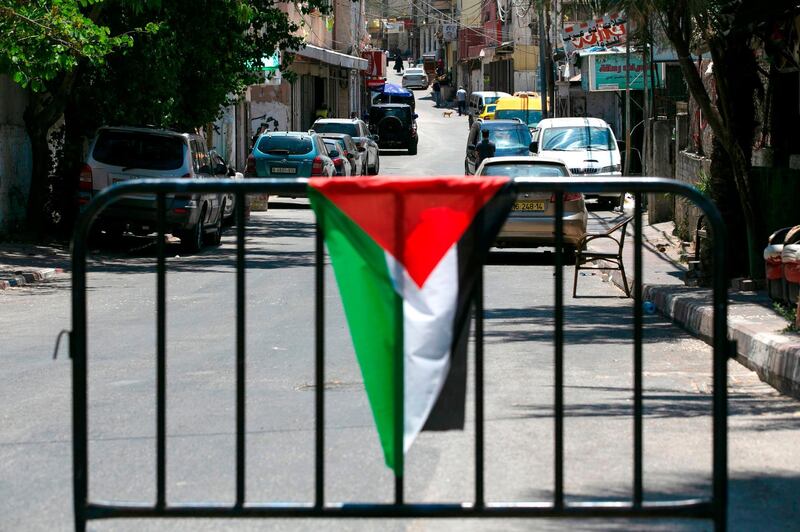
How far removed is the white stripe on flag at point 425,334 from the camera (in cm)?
438

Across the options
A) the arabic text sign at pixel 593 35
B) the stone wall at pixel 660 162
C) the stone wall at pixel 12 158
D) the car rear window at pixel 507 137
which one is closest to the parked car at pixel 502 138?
the car rear window at pixel 507 137

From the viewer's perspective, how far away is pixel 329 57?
2240 inches

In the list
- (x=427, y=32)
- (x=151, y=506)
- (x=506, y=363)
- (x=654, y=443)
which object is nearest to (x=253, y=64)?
(x=506, y=363)

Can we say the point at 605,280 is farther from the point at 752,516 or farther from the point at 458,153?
the point at 458,153

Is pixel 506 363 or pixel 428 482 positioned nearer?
pixel 428 482

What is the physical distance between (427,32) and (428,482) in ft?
445

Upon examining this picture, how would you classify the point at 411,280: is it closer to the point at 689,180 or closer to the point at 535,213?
the point at 535,213

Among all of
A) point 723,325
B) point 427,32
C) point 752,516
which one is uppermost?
point 427,32

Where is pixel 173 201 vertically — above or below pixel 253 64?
below

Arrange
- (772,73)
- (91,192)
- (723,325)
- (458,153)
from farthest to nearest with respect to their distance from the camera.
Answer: (458,153) → (91,192) → (772,73) → (723,325)

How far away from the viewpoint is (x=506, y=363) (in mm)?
9719

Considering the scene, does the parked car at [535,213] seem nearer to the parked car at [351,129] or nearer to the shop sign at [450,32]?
the parked car at [351,129]

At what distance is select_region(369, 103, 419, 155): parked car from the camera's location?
184 ft

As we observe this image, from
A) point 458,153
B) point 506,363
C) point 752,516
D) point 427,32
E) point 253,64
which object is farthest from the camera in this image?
point 427,32
